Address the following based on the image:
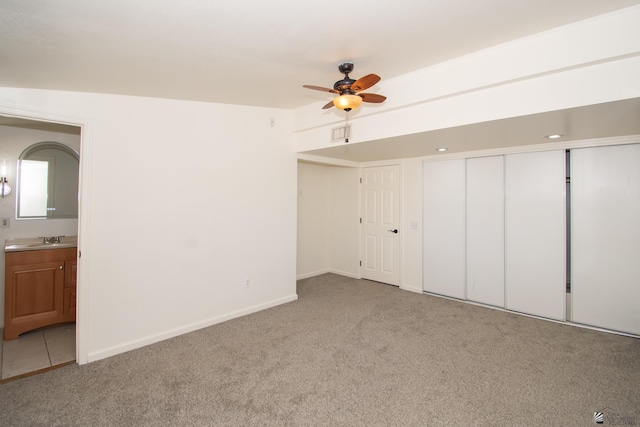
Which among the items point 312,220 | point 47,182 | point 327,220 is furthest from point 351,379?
point 47,182

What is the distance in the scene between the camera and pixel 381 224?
5293 millimetres

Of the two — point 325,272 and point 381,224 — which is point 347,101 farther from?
point 325,272

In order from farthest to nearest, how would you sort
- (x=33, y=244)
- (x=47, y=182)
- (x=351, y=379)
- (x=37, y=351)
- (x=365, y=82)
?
(x=47, y=182) < (x=33, y=244) < (x=37, y=351) < (x=351, y=379) < (x=365, y=82)

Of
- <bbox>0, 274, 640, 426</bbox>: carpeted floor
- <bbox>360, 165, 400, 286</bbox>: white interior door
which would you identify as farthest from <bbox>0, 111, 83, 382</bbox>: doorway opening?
<bbox>360, 165, 400, 286</bbox>: white interior door

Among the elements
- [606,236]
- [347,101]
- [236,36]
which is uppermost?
[236,36]

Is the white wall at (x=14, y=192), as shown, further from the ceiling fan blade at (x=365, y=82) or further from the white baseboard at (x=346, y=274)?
the white baseboard at (x=346, y=274)

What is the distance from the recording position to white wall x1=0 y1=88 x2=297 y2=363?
8.77 feet

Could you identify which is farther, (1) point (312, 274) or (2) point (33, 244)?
(1) point (312, 274)

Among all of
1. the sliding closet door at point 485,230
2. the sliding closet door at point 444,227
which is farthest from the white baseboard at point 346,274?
the sliding closet door at point 485,230

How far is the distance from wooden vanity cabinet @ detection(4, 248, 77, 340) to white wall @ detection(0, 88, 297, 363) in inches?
37.6

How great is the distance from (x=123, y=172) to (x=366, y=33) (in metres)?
2.50

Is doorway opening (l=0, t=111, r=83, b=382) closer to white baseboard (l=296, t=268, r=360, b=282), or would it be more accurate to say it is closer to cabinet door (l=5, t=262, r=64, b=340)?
cabinet door (l=5, t=262, r=64, b=340)

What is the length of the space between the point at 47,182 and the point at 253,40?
3.43 m

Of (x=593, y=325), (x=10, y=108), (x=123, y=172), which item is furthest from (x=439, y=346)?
(x=10, y=108)
